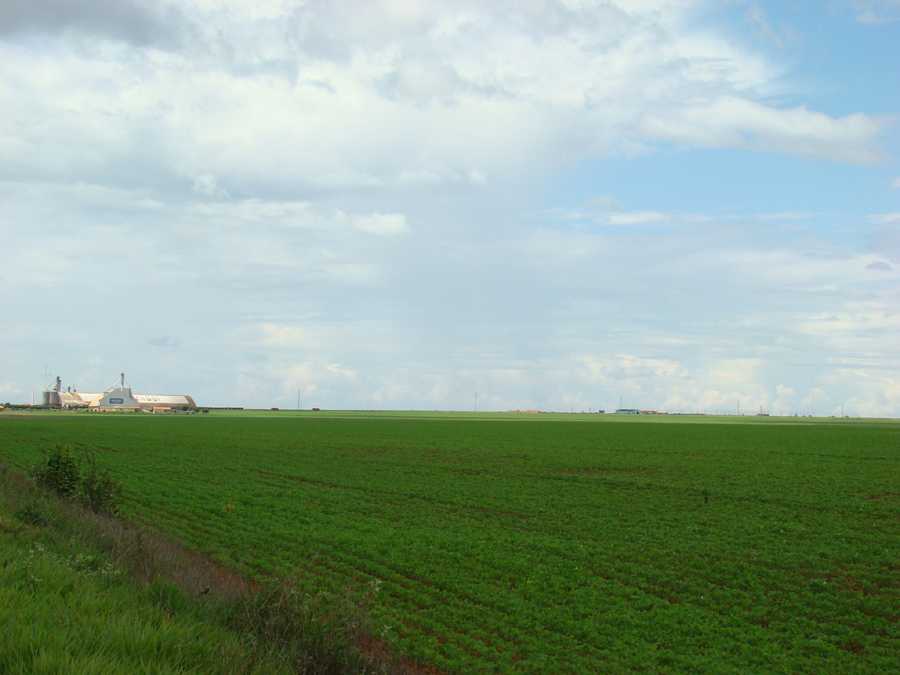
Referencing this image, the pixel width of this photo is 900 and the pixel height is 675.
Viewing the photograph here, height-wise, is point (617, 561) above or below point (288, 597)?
below

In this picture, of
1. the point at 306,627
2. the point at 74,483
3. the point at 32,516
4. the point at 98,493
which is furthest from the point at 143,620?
the point at 74,483

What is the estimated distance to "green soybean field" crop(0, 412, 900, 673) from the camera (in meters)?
14.4

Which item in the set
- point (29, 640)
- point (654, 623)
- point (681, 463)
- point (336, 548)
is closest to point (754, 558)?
point (654, 623)

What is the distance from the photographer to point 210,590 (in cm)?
1159

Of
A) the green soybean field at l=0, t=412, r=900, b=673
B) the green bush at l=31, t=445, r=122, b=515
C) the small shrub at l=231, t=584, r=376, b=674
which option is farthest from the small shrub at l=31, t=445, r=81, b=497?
the small shrub at l=231, t=584, r=376, b=674

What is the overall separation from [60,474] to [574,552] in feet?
44.9

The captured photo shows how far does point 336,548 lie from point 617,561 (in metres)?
7.11

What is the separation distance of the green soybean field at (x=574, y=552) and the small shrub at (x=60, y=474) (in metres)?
2.74

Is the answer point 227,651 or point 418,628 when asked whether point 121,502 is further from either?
point 227,651

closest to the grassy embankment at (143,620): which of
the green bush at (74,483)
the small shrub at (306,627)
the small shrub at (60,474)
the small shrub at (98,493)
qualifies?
the small shrub at (306,627)

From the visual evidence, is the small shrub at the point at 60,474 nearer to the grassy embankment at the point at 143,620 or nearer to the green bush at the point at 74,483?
the green bush at the point at 74,483

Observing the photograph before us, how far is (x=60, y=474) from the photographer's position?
74.0 ft

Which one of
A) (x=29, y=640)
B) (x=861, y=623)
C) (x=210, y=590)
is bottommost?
(x=861, y=623)

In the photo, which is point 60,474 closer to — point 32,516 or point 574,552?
point 32,516
